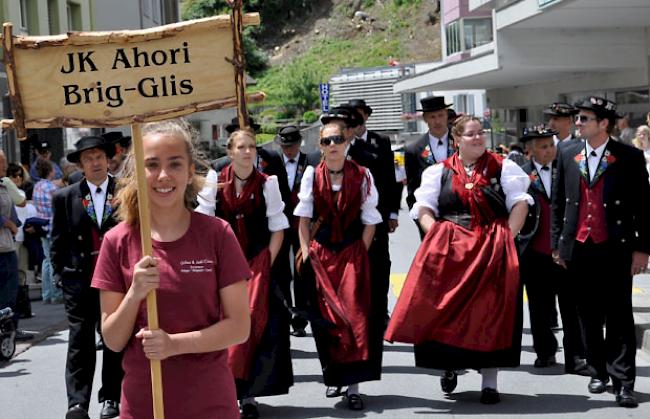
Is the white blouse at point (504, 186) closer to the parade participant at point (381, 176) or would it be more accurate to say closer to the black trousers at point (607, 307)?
the black trousers at point (607, 307)

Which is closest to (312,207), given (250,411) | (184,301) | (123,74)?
(250,411)

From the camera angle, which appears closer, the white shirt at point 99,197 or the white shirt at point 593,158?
the white shirt at point 99,197

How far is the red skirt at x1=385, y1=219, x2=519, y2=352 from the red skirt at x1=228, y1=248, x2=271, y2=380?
879 millimetres

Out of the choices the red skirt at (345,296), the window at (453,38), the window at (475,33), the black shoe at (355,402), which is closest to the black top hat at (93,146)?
the red skirt at (345,296)

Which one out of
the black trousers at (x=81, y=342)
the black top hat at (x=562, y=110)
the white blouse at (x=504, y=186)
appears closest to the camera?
the black trousers at (x=81, y=342)

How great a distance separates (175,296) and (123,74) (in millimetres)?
807

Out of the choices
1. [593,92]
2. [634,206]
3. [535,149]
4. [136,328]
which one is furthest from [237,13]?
[593,92]

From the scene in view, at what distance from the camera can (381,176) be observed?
980 centimetres

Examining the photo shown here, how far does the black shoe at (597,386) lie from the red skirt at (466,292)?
80cm

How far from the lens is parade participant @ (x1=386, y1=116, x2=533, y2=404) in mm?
7578

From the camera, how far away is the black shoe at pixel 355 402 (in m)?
7.78

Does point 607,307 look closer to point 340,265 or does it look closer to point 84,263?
point 340,265

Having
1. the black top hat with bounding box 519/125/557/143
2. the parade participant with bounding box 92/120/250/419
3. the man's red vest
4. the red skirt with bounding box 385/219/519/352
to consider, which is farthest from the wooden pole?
the black top hat with bounding box 519/125/557/143

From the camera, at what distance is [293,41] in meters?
119
